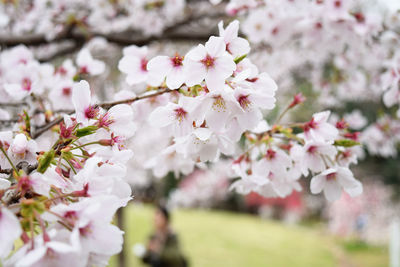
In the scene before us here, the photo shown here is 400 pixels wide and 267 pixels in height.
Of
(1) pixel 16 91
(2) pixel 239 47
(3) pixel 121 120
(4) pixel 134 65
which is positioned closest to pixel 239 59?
(2) pixel 239 47

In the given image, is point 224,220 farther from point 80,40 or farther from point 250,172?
point 250,172

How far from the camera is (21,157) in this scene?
1.03m

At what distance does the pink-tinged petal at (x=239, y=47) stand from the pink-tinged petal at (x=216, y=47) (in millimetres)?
67

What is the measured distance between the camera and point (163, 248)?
14.5 feet

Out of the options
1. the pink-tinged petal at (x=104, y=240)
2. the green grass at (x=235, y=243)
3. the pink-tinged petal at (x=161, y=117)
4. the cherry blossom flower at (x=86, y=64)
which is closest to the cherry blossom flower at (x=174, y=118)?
the pink-tinged petal at (x=161, y=117)

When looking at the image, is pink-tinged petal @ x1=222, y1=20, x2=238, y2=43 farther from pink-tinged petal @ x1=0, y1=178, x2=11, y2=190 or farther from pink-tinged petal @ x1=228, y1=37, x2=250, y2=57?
pink-tinged petal @ x1=0, y1=178, x2=11, y2=190

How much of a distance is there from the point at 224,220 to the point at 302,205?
15.5ft

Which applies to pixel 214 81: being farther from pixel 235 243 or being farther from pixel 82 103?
pixel 235 243

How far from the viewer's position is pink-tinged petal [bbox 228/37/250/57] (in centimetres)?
108

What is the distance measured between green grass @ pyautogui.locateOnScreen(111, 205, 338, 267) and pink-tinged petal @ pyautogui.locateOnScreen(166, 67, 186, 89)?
7096 mm

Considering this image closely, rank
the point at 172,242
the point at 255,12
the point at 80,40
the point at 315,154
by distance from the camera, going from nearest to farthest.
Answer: the point at 315,154, the point at 255,12, the point at 80,40, the point at 172,242

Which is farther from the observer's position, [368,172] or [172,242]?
[368,172]

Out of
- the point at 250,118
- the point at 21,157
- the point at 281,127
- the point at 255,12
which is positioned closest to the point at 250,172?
the point at 281,127

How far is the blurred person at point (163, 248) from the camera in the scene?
438 cm
